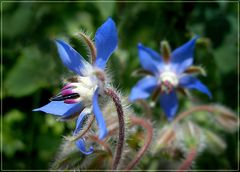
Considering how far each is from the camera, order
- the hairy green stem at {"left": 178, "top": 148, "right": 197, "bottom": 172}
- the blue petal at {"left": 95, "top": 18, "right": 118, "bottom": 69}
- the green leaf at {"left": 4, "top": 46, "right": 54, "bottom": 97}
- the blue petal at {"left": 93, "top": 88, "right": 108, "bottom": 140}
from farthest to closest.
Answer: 1. the green leaf at {"left": 4, "top": 46, "right": 54, "bottom": 97}
2. the hairy green stem at {"left": 178, "top": 148, "right": 197, "bottom": 172}
3. the blue petal at {"left": 95, "top": 18, "right": 118, "bottom": 69}
4. the blue petal at {"left": 93, "top": 88, "right": 108, "bottom": 140}

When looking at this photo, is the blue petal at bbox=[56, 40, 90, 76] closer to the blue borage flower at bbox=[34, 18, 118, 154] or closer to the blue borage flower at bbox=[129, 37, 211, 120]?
the blue borage flower at bbox=[34, 18, 118, 154]

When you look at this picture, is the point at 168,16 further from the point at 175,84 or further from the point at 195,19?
the point at 175,84

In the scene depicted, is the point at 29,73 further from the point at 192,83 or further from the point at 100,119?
the point at 100,119

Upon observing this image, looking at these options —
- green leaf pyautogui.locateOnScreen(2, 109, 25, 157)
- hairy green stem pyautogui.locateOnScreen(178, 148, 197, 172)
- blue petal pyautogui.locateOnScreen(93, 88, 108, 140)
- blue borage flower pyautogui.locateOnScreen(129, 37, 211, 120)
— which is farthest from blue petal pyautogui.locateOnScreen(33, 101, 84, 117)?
green leaf pyautogui.locateOnScreen(2, 109, 25, 157)

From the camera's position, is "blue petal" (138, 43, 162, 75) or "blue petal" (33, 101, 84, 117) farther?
"blue petal" (138, 43, 162, 75)

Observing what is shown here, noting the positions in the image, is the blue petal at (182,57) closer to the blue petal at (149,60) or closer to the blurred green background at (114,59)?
the blue petal at (149,60)

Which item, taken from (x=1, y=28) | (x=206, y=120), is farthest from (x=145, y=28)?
(x=1, y=28)
